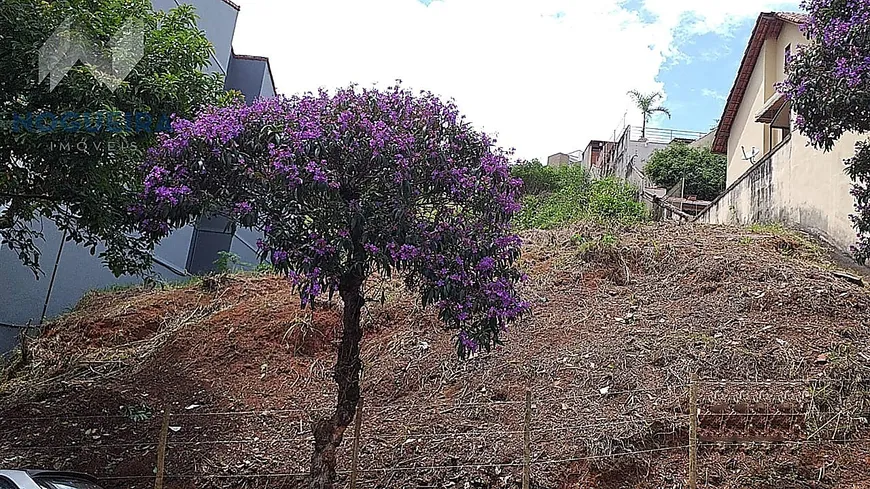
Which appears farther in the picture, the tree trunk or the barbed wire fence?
the barbed wire fence

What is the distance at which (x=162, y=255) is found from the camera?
14.4m

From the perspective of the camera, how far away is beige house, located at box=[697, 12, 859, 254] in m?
12.2

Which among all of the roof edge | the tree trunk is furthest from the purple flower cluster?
the roof edge

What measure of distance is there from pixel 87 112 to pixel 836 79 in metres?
6.75

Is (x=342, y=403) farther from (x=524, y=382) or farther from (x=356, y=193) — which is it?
→ (x=524, y=382)

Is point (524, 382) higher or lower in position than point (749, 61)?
lower

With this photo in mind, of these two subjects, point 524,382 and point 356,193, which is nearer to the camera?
point 356,193

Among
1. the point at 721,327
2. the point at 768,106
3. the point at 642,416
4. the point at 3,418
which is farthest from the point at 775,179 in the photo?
the point at 3,418

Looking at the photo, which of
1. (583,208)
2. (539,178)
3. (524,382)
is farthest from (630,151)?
(524,382)

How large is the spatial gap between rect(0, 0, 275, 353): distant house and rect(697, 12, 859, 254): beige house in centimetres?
948

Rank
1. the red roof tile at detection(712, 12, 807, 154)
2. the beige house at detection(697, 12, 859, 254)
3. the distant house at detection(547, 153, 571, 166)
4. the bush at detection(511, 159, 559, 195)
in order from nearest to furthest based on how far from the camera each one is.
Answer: the beige house at detection(697, 12, 859, 254) → the red roof tile at detection(712, 12, 807, 154) → the bush at detection(511, 159, 559, 195) → the distant house at detection(547, 153, 571, 166)

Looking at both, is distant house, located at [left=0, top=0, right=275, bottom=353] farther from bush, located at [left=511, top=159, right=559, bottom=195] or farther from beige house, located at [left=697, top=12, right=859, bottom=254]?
bush, located at [left=511, top=159, right=559, bottom=195]

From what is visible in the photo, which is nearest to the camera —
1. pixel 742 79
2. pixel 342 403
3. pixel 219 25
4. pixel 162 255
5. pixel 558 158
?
pixel 342 403

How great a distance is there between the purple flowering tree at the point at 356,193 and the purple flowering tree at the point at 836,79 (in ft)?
10.8
